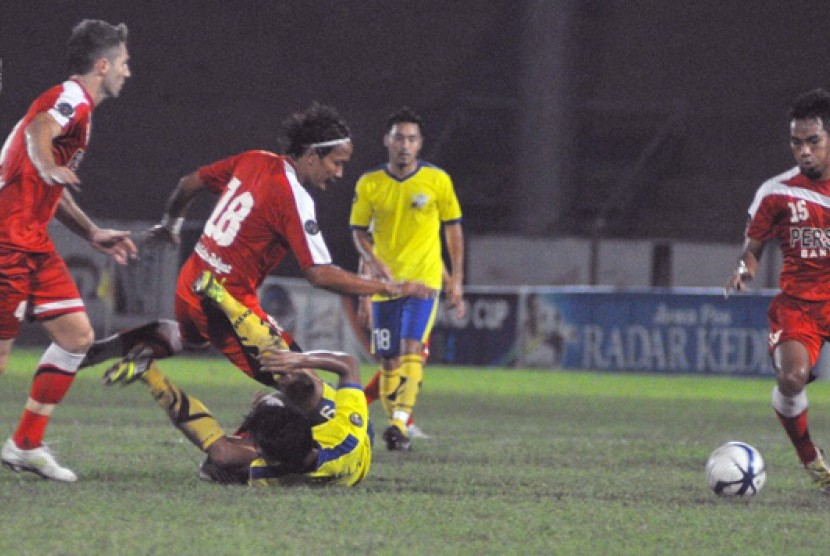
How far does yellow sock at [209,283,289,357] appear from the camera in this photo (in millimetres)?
7320

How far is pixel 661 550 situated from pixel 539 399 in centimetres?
1054

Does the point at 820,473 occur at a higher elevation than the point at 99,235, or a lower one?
lower

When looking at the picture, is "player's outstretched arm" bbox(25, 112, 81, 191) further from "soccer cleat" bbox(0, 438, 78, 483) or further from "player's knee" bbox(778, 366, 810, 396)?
"player's knee" bbox(778, 366, 810, 396)

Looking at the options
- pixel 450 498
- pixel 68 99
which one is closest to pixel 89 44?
pixel 68 99

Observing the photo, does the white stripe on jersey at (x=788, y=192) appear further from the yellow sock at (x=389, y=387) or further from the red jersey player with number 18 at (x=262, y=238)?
the yellow sock at (x=389, y=387)

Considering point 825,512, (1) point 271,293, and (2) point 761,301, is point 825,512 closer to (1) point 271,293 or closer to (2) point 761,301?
(2) point 761,301

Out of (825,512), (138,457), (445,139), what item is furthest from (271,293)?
(825,512)

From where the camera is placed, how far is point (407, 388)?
402 inches

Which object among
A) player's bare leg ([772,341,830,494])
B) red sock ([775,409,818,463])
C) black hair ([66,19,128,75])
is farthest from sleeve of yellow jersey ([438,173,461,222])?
black hair ([66,19,128,75])

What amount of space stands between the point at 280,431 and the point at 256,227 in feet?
3.54

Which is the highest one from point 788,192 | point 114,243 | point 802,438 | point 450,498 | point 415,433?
point 788,192

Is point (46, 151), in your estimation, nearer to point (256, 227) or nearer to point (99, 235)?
point (99, 235)

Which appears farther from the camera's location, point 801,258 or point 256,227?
point 801,258

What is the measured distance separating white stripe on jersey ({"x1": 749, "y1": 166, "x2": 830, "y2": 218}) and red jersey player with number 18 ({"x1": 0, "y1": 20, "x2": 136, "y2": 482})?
3.29m
